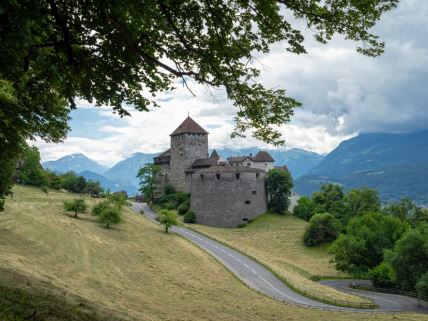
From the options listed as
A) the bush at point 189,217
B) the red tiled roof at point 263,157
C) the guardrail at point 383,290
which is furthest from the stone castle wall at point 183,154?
the guardrail at point 383,290

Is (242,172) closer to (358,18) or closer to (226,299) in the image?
(226,299)

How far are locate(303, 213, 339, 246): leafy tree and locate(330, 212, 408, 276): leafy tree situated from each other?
5.61m

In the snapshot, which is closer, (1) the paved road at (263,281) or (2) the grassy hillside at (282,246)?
(1) the paved road at (263,281)

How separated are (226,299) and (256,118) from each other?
2044 cm

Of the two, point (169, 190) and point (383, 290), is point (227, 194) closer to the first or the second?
point (169, 190)

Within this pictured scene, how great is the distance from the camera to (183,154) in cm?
9006

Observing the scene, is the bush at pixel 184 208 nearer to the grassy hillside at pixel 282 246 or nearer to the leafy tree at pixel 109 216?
the grassy hillside at pixel 282 246

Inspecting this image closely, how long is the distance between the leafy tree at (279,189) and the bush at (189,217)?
A: 1419 centimetres

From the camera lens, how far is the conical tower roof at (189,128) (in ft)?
298

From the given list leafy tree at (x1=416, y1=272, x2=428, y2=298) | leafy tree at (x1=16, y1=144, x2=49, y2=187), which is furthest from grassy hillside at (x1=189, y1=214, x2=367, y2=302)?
leafy tree at (x1=16, y1=144, x2=49, y2=187)

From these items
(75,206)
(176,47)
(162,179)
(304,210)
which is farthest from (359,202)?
(176,47)

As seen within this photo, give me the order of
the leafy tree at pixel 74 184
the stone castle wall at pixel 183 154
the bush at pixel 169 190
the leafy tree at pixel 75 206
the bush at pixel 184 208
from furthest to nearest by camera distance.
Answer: the bush at pixel 169 190
the stone castle wall at pixel 183 154
the leafy tree at pixel 74 184
the bush at pixel 184 208
the leafy tree at pixel 75 206

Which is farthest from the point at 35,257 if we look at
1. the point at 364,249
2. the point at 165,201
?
the point at 165,201

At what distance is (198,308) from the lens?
2436 cm
